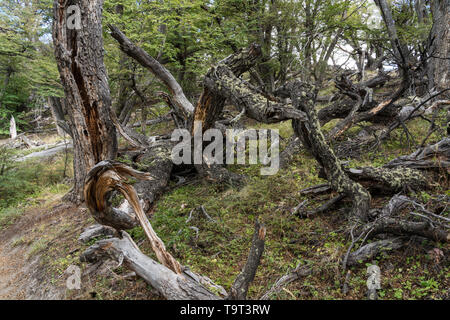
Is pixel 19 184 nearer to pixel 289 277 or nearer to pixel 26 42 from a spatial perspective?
pixel 289 277

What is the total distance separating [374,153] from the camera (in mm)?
5074

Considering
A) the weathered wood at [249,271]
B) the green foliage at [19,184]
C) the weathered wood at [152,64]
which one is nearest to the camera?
the weathered wood at [249,271]

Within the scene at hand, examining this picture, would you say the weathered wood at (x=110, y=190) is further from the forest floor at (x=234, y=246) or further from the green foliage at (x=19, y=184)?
the green foliage at (x=19, y=184)

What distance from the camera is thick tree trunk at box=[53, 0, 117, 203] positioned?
14.4 ft

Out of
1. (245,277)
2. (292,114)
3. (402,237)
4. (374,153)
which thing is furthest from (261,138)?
(245,277)

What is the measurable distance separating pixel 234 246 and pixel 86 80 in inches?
151

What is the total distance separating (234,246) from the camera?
3.23m

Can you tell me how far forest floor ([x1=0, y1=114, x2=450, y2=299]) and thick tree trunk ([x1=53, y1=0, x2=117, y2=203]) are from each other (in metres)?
1.35

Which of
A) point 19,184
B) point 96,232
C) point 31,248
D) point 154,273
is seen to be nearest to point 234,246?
point 154,273

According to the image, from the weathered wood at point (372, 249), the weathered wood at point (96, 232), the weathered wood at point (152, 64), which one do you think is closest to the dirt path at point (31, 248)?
the weathered wood at point (96, 232)

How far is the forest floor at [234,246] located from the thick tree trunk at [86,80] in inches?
53.2

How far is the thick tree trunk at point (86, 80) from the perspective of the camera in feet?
14.4

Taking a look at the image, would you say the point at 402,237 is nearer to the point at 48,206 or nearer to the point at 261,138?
the point at 261,138
